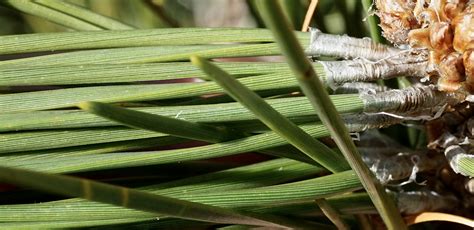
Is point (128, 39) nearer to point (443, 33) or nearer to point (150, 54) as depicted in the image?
point (150, 54)

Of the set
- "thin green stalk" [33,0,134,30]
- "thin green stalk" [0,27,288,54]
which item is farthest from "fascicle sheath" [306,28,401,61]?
"thin green stalk" [33,0,134,30]

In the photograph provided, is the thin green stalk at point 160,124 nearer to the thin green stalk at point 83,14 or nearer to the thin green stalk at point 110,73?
the thin green stalk at point 110,73

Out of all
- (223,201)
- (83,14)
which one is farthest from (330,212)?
(83,14)

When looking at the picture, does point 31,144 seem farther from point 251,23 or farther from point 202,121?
point 251,23

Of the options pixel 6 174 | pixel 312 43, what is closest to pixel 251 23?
pixel 312 43

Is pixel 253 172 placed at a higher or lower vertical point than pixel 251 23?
lower

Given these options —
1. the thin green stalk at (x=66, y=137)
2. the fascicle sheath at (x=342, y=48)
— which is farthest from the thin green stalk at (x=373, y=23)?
the thin green stalk at (x=66, y=137)
